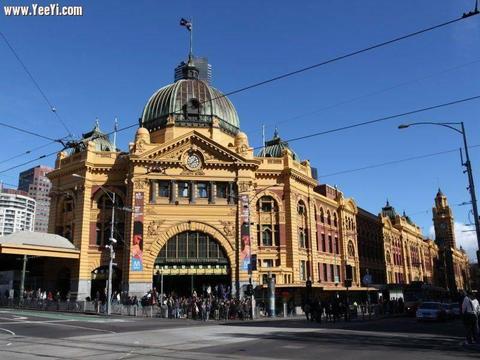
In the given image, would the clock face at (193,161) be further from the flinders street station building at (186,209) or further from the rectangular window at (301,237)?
the rectangular window at (301,237)

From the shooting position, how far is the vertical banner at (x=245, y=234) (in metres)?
48.5

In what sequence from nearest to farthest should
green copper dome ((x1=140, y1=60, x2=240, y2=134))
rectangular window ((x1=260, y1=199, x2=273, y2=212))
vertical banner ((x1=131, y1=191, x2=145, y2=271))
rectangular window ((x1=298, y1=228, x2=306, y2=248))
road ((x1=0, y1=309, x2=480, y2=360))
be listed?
road ((x1=0, y1=309, x2=480, y2=360))
vertical banner ((x1=131, y1=191, x2=145, y2=271))
rectangular window ((x1=260, y1=199, x2=273, y2=212))
rectangular window ((x1=298, y1=228, x2=306, y2=248))
green copper dome ((x1=140, y1=60, x2=240, y2=134))

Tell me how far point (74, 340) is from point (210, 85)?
1953 inches

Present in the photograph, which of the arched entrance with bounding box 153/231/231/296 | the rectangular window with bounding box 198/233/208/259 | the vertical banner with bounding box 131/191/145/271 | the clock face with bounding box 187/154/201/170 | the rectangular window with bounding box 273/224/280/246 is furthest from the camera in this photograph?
the rectangular window with bounding box 273/224/280/246

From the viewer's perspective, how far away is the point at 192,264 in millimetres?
48188

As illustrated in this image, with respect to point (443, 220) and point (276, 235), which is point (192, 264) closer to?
point (276, 235)

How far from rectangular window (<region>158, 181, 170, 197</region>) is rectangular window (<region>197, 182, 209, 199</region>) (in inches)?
125

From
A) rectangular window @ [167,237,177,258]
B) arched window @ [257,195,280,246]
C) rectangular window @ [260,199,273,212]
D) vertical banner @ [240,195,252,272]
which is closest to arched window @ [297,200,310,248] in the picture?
arched window @ [257,195,280,246]

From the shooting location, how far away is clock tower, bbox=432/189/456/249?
152m

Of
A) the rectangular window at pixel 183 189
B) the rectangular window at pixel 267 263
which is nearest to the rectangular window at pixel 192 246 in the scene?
the rectangular window at pixel 183 189

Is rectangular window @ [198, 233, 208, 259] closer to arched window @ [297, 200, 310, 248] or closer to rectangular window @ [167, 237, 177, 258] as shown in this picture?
rectangular window @ [167, 237, 177, 258]

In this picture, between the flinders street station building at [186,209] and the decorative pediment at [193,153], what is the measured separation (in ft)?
0.35

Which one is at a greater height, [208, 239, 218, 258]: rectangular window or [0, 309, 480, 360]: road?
[208, 239, 218, 258]: rectangular window

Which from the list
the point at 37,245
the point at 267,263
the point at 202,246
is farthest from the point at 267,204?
the point at 37,245
